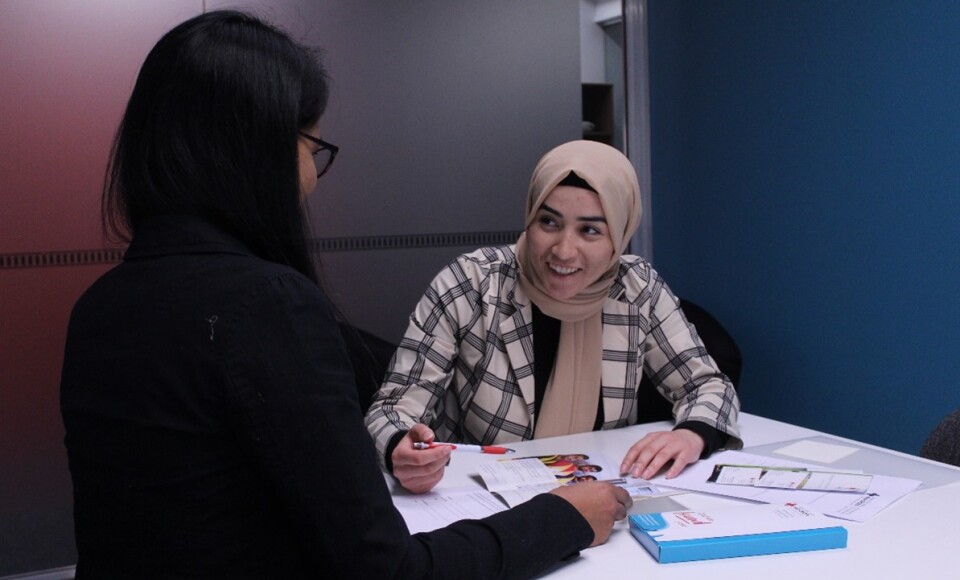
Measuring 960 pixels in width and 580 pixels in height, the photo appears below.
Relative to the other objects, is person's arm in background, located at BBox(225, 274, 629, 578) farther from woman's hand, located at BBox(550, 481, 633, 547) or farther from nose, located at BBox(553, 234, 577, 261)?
nose, located at BBox(553, 234, 577, 261)

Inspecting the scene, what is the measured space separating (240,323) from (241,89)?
0.83 feet

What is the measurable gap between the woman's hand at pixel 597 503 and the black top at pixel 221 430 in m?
0.33

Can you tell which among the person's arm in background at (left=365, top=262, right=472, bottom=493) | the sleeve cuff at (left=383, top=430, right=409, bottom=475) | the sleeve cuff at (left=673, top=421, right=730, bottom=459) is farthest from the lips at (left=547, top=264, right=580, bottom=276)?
the sleeve cuff at (left=383, top=430, right=409, bottom=475)

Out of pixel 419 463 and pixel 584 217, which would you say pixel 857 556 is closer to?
pixel 419 463

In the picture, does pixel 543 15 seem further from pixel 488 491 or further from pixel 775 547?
pixel 775 547

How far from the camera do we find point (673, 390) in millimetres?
2047

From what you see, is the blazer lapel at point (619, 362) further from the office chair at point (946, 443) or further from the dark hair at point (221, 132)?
the dark hair at point (221, 132)

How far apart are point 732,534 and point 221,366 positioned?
2.42 ft

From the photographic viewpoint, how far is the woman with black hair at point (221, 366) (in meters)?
0.81

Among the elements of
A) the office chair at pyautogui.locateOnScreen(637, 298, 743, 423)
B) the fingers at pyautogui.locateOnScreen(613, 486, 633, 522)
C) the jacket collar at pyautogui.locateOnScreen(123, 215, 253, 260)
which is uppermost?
the jacket collar at pyautogui.locateOnScreen(123, 215, 253, 260)

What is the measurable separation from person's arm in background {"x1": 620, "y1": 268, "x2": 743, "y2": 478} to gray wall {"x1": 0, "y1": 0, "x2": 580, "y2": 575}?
4.36ft

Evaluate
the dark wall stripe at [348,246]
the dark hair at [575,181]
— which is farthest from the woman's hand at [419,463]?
the dark wall stripe at [348,246]

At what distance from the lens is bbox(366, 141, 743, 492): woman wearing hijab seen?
190 centimetres

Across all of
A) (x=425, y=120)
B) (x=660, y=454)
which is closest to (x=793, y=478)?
(x=660, y=454)
